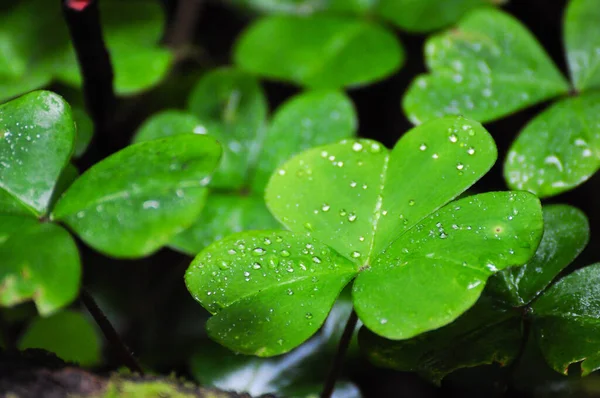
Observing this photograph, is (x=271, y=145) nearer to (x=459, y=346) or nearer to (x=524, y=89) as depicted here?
(x=524, y=89)

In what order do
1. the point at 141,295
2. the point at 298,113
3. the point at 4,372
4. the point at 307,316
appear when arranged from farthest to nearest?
1. the point at 141,295
2. the point at 298,113
3. the point at 307,316
4. the point at 4,372

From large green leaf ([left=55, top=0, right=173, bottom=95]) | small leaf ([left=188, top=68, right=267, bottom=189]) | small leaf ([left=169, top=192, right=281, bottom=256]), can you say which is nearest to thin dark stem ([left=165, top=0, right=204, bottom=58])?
large green leaf ([left=55, top=0, right=173, bottom=95])

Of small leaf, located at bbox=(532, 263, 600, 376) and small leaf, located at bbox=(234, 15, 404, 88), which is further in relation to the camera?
small leaf, located at bbox=(234, 15, 404, 88)

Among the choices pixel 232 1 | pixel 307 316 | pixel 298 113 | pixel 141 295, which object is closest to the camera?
pixel 307 316

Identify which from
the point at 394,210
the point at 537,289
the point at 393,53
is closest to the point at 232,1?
the point at 393,53

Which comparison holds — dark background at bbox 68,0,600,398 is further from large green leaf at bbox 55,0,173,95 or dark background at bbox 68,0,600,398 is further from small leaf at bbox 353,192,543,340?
small leaf at bbox 353,192,543,340

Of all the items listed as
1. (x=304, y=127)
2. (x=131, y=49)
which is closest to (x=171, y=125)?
(x=304, y=127)

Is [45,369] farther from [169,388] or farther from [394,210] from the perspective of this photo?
[394,210]
